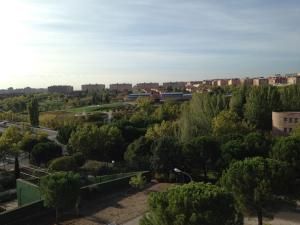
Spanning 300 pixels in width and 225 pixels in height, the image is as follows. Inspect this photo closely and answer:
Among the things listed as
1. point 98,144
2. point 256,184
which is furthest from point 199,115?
point 256,184

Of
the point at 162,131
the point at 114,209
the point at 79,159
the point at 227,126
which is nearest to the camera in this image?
the point at 114,209

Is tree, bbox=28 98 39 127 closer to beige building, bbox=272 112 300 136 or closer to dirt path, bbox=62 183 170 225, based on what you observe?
beige building, bbox=272 112 300 136

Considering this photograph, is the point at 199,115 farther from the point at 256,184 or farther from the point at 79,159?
the point at 256,184

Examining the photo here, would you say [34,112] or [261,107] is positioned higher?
[261,107]

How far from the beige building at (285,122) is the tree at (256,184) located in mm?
26936

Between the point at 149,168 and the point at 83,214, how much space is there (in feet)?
33.1

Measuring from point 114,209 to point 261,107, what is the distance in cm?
3230

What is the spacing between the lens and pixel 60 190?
22.4 m

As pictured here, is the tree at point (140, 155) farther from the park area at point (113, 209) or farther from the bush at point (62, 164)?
the bush at point (62, 164)

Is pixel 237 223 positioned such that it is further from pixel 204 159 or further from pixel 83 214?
pixel 204 159

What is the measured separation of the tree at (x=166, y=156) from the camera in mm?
32312

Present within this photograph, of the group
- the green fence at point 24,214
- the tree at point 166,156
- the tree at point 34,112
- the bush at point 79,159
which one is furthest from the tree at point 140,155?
the tree at point 34,112

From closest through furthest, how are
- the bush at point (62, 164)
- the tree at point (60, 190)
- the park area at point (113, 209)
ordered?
1. the tree at point (60, 190)
2. the park area at point (113, 209)
3. the bush at point (62, 164)

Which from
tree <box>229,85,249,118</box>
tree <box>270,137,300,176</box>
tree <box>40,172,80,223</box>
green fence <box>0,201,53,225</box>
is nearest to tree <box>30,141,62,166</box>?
green fence <box>0,201,53,225</box>
